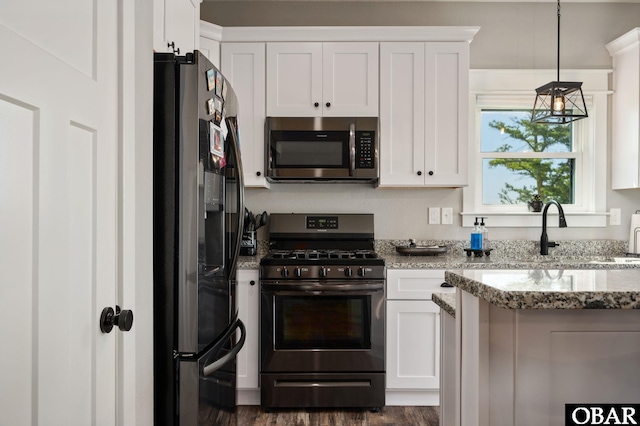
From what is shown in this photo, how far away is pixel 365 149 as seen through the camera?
9.69 feet

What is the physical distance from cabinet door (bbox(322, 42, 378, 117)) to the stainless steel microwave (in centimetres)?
8

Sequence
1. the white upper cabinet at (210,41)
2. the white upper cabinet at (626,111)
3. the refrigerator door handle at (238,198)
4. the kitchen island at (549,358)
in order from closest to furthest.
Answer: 1. the kitchen island at (549,358)
2. the refrigerator door handle at (238,198)
3. the white upper cabinet at (210,41)
4. the white upper cabinet at (626,111)

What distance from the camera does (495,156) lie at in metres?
3.36

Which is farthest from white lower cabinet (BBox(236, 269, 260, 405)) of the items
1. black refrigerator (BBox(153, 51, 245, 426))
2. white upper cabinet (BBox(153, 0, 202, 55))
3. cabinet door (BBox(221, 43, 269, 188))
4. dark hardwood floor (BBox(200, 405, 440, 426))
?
white upper cabinet (BBox(153, 0, 202, 55))

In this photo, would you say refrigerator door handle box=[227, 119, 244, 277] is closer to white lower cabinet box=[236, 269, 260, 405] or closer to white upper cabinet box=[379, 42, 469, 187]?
white lower cabinet box=[236, 269, 260, 405]

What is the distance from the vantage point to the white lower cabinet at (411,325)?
8.91 ft

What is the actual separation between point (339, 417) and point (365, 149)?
1611 mm

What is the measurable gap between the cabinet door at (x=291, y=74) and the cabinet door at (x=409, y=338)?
1.36m

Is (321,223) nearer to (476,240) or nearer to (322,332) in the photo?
(322,332)

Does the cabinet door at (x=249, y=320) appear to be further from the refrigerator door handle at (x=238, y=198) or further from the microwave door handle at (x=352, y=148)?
the microwave door handle at (x=352, y=148)

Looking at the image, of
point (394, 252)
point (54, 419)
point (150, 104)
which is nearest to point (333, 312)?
point (394, 252)

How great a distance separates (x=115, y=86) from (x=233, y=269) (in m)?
0.87

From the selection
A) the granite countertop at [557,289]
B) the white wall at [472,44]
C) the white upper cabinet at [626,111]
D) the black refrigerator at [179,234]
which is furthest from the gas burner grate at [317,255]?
the white upper cabinet at [626,111]

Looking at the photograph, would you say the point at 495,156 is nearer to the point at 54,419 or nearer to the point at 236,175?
the point at 236,175
